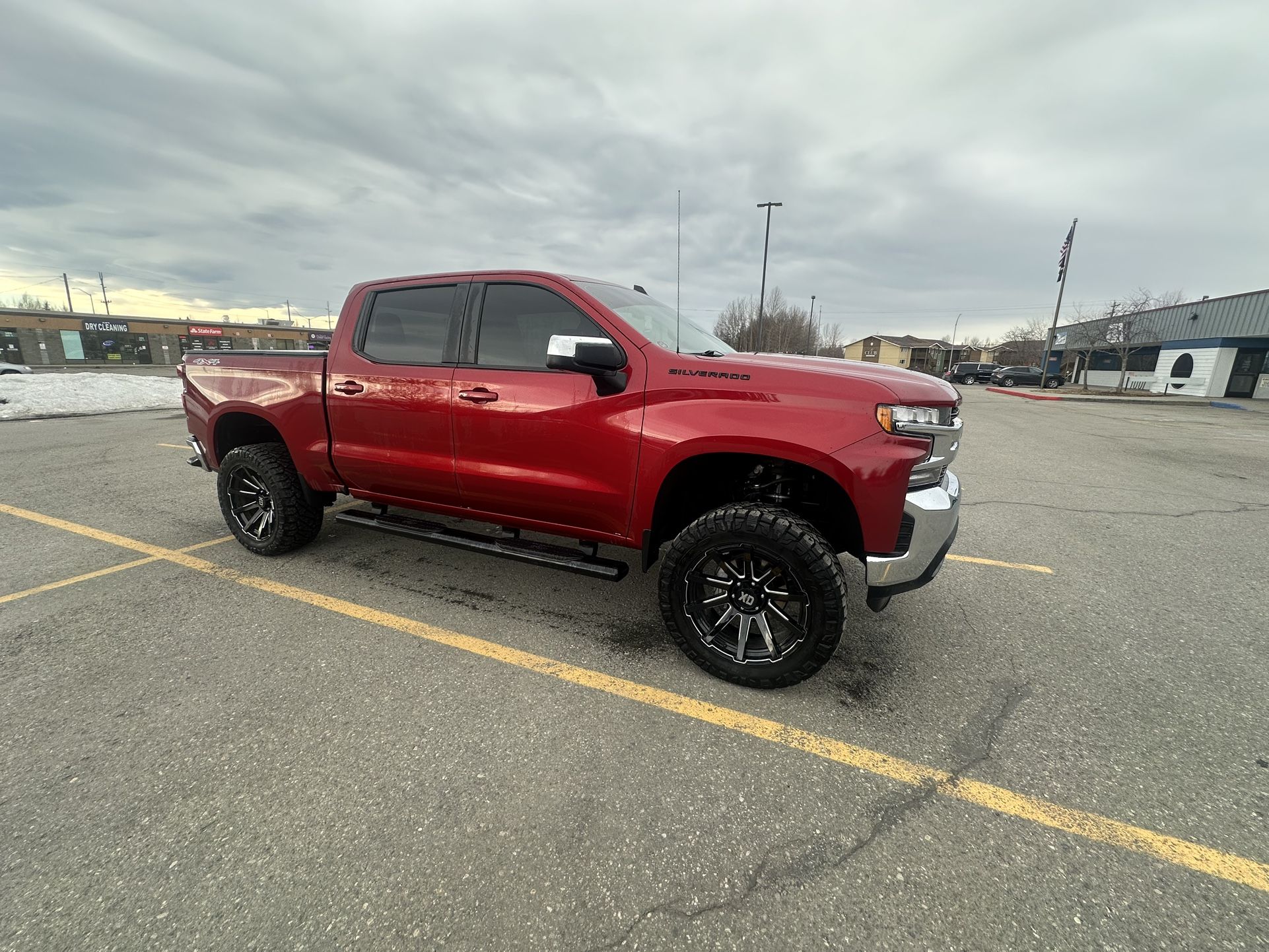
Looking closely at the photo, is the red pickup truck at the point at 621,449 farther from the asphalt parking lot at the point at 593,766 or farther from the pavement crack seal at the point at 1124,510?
the pavement crack seal at the point at 1124,510

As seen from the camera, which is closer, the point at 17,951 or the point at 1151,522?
the point at 17,951

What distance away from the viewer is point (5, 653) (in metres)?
2.77

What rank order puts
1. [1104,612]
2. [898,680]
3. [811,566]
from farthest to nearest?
[1104,612], [898,680], [811,566]

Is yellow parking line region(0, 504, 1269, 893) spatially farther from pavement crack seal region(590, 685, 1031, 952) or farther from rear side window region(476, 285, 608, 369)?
rear side window region(476, 285, 608, 369)

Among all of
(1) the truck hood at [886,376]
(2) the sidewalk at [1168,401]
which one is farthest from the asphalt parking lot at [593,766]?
(2) the sidewalk at [1168,401]

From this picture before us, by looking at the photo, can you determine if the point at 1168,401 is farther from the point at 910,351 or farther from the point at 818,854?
the point at 910,351

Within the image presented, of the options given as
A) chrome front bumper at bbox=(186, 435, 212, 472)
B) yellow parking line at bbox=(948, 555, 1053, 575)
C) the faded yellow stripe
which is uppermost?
chrome front bumper at bbox=(186, 435, 212, 472)

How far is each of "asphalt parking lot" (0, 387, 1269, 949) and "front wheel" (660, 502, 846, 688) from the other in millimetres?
179

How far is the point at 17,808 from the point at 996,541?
599cm

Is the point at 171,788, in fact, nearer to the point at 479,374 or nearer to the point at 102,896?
the point at 102,896

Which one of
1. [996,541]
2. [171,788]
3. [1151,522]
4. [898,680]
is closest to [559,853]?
[171,788]

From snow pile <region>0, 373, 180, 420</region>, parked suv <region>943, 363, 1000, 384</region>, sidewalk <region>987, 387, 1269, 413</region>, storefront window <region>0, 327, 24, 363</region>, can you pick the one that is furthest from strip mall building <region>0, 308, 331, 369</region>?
parked suv <region>943, 363, 1000, 384</region>

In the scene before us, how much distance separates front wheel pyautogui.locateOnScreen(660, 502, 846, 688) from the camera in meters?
2.44

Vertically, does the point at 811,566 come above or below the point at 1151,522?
above
